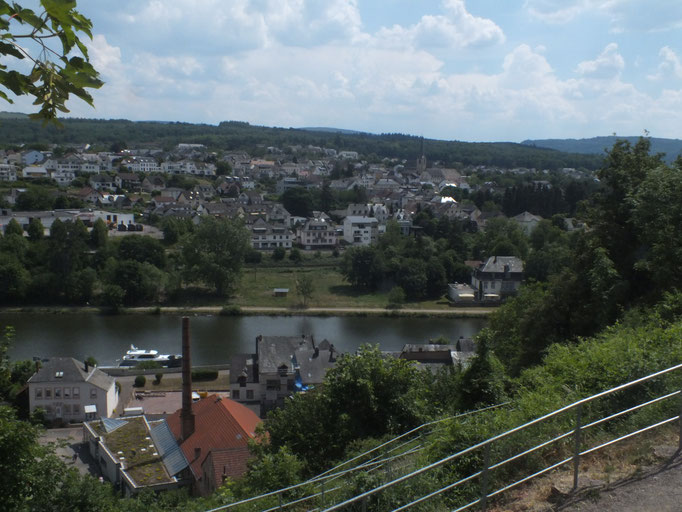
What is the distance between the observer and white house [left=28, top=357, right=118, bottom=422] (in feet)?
31.2

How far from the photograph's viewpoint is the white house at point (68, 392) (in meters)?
9.52

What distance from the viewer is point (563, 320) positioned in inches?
217

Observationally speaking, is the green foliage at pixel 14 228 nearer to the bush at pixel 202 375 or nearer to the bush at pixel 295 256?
the bush at pixel 295 256

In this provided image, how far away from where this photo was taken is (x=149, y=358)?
12297mm

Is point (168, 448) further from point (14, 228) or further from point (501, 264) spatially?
point (14, 228)

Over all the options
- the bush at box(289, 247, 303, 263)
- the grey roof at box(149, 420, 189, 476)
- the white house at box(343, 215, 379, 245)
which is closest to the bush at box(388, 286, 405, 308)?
the bush at box(289, 247, 303, 263)

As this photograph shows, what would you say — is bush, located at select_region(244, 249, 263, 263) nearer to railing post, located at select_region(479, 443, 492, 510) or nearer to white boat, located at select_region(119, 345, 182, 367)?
white boat, located at select_region(119, 345, 182, 367)

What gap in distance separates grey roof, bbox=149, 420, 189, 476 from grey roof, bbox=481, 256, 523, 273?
12.9m

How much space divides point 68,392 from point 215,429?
3660mm

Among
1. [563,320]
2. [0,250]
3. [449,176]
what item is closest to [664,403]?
[563,320]

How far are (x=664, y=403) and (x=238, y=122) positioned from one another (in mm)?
109195

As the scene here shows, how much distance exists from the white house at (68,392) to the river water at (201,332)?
2588 mm

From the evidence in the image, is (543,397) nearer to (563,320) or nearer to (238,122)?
(563,320)

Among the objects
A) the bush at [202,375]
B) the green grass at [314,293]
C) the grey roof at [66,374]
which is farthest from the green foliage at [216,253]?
the grey roof at [66,374]
